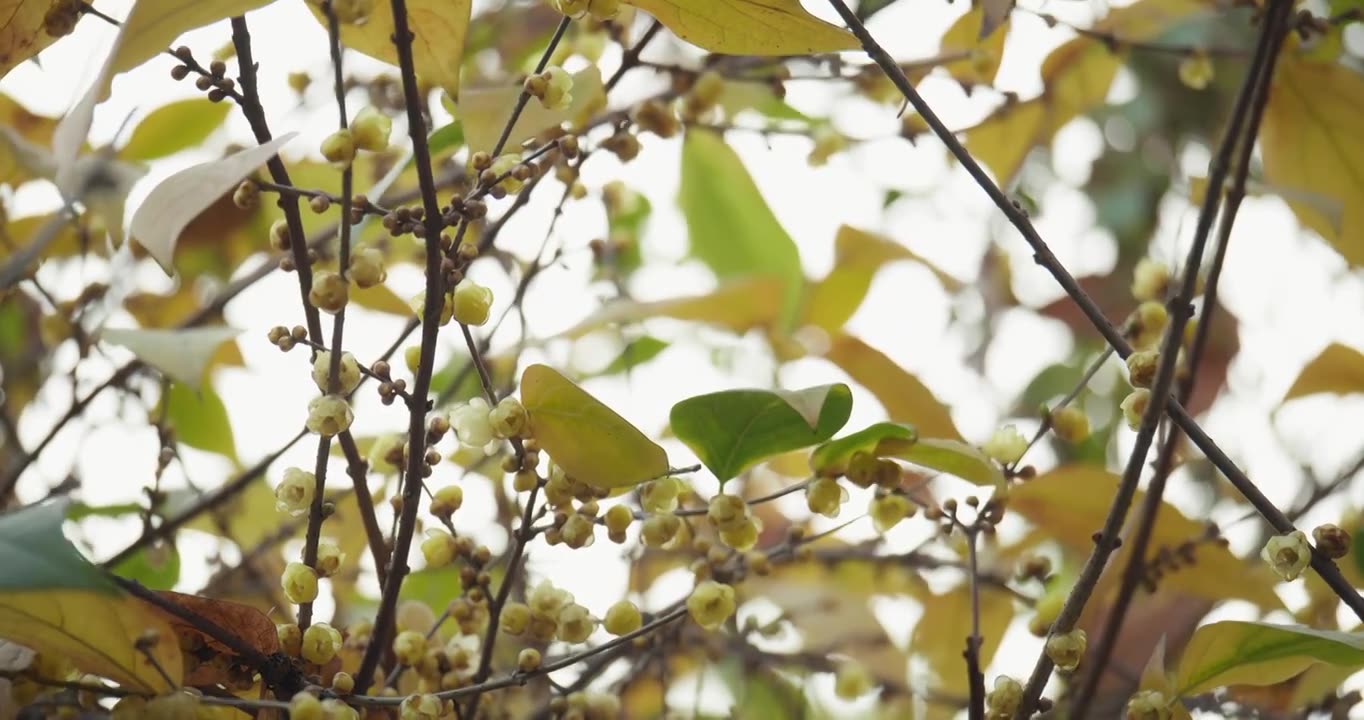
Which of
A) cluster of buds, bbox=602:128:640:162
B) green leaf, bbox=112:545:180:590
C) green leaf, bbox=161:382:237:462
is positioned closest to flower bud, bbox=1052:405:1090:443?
cluster of buds, bbox=602:128:640:162

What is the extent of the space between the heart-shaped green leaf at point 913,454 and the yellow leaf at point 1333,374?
0.39 meters

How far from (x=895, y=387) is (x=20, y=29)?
1.42ft

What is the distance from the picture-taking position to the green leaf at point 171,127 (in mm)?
766

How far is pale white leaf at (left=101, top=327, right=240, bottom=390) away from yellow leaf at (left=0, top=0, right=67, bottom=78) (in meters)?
0.11

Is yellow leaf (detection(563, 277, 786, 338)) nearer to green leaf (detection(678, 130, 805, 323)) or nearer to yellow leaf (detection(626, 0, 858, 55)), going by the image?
green leaf (detection(678, 130, 805, 323))

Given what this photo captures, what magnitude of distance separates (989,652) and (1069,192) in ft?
2.72

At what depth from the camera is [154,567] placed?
589 millimetres

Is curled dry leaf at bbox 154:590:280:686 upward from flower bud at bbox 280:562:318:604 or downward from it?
downward

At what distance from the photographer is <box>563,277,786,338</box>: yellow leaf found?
0.66m

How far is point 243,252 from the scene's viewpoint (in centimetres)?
89

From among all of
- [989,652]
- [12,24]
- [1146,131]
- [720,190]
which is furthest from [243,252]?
[1146,131]

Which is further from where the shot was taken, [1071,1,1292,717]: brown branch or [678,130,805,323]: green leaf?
[678,130,805,323]: green leaf

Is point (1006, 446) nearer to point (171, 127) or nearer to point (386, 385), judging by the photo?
point (386, 385)

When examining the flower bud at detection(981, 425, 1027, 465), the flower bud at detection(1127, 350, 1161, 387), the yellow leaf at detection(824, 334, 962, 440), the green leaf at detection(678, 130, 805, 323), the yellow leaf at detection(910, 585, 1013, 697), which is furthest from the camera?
the green leaf at detection(678, 130, 805, 323)
